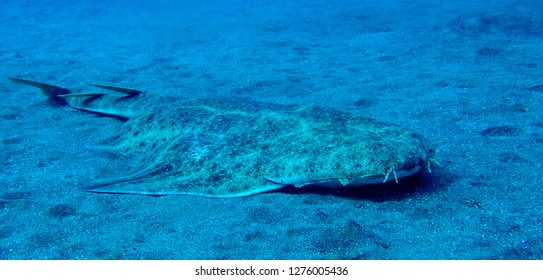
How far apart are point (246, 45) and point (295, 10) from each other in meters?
8.50

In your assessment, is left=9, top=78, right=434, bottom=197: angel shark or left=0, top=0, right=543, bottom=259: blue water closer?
left=0, top=0, right=543, bottom=259: blue water

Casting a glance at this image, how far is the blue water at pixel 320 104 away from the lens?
290cm

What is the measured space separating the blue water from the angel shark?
0.16 meters

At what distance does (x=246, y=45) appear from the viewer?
1133cm

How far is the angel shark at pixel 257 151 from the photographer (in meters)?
3.12

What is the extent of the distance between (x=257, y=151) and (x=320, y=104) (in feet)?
9.16

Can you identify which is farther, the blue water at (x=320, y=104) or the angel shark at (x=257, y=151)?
the angel shark at (x=257, y=151)

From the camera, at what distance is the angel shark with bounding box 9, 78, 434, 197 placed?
10.2 feet

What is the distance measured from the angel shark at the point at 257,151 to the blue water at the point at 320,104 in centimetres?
16

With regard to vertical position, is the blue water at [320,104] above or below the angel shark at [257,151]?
below

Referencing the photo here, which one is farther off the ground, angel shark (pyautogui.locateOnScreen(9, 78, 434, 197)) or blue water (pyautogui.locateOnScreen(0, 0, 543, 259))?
angel shark (pyautogui.locateOnScreen(9, 78, 434, 197))

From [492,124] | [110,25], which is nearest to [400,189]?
[492,124]

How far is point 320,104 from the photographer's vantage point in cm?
615
